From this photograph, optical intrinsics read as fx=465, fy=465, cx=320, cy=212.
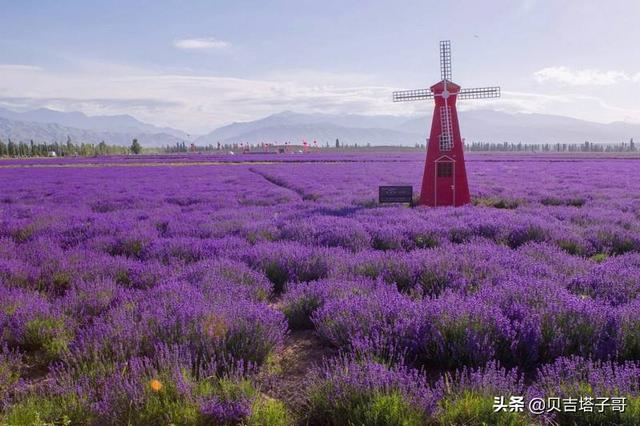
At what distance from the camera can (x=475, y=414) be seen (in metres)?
2.65

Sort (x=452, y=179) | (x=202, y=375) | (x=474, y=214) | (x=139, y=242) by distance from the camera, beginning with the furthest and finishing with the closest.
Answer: (x=452, y=179), (x=474, y=214), (x=139, y=242), (x=202, y=375)

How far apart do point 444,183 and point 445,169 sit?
394 millimetres

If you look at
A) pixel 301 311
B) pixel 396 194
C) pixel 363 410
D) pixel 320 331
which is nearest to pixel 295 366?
pixel 320 331

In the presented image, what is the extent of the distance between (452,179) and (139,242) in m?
8.66

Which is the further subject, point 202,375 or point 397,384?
point 202,375

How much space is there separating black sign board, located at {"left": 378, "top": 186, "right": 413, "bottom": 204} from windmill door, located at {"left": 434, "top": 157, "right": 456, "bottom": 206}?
826 mm

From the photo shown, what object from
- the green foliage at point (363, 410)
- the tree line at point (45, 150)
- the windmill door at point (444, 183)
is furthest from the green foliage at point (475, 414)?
the tree line at point (45, 150)

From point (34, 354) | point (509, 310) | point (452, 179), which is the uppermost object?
point (452, 179)

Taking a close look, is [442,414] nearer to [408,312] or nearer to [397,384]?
[397,384]

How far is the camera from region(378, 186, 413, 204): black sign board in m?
12.9

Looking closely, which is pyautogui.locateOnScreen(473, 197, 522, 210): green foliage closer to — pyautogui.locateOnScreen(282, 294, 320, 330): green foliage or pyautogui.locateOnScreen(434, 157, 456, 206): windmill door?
pyautogui.locateOnScreen(434, 157, 456, 206): windmill door

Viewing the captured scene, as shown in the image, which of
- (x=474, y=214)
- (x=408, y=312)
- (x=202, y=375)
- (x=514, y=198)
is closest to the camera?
(x=202, y=375)

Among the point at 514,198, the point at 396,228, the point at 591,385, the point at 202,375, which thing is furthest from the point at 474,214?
the point at 202,375

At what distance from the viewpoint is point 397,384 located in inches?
112
